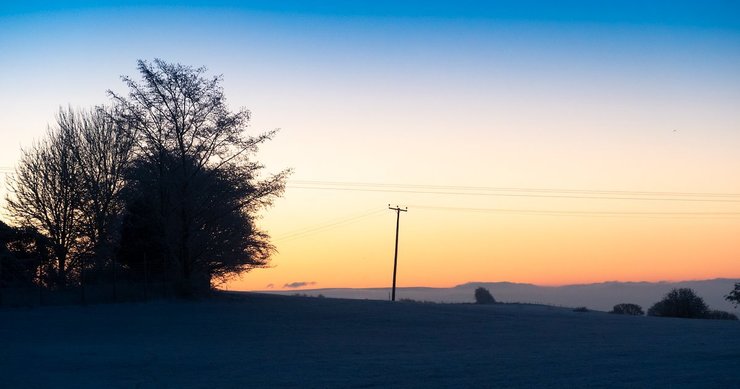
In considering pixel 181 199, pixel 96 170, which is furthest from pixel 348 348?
pixel 96 170

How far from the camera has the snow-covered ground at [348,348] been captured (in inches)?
741

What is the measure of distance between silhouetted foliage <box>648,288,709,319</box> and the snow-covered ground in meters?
14.5

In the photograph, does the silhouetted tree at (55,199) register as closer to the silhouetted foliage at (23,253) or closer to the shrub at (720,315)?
the silhouetted foliage at (23,253)

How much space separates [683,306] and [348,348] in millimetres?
32984

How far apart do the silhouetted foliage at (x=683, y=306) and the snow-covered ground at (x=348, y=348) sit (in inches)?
570

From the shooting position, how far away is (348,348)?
85.2 ft

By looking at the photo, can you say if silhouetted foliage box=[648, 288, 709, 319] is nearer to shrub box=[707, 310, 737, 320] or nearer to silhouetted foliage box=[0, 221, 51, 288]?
shrub box=[707, 310, 737, 320]

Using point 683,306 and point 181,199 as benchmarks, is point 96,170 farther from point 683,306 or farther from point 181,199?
point 683,306

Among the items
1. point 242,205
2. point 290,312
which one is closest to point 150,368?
point 290,312

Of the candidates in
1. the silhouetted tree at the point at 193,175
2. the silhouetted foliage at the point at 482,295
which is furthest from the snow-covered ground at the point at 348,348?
the silhouetted foliage at the point at 482,295

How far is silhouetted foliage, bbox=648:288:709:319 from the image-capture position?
51.0 meters

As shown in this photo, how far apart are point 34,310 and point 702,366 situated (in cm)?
3141

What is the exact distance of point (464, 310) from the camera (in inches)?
1725

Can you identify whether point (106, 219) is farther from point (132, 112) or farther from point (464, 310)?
point (464, 310)
